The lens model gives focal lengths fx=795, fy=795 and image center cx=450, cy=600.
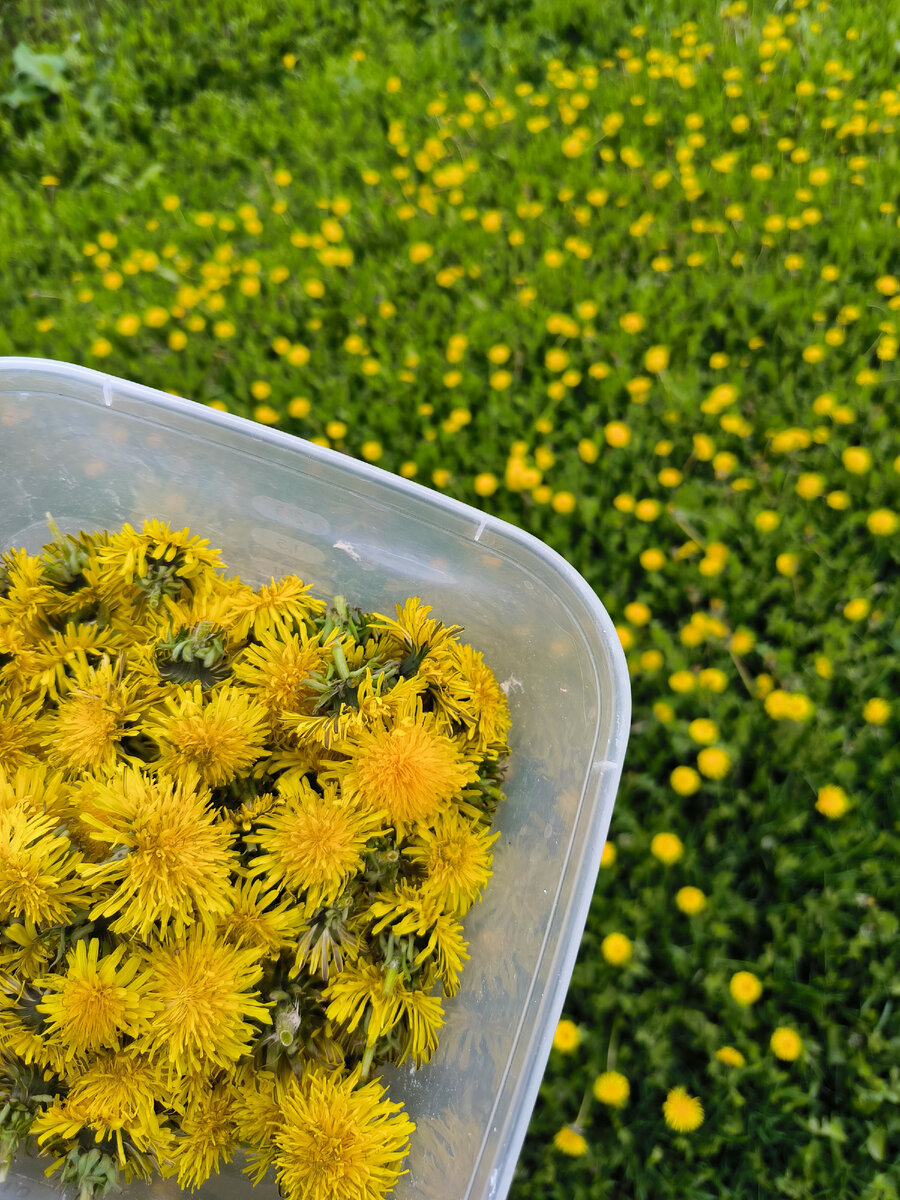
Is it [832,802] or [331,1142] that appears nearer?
[331,1142]

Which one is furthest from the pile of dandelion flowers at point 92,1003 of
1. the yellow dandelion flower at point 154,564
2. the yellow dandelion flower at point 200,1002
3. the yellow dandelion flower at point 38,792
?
the yellow dandelion flower at point 154,564

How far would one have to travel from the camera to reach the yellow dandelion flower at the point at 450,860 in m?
0.75

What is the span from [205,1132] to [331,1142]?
12cm

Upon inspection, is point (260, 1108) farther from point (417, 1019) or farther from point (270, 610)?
point (270, 610)

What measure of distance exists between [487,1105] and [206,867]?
1.30ft

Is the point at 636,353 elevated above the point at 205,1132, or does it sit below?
above

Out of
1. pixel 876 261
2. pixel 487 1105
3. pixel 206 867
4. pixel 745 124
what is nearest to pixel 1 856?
pixel 206 867

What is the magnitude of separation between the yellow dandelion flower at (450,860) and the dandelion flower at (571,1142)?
0.44 metres

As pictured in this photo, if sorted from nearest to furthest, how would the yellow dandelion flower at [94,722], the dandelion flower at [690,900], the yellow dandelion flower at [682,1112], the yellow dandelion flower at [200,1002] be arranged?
the yellow dandelion flower at [200,1002] < the yellow dandelion flower at [94,722] < the yellow dandelion flower at [682,1112] < the dandelion flower at [690,900]

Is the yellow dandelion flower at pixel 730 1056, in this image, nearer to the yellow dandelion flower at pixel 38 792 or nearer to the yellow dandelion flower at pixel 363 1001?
the yellow dandelion flower at pixel 363 1001

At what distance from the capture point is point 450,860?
0.76m

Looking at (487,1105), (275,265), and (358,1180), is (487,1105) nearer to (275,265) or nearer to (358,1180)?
(358,1180)

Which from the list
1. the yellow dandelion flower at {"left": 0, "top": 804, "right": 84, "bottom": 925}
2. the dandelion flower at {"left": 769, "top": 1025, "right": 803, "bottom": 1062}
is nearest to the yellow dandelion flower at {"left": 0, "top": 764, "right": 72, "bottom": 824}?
the yellow dandelion flower at {"left": 0, "top": 804, "right": 84, "bottom": 925}

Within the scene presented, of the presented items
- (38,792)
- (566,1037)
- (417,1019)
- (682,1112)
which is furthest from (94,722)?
(682,1112)
